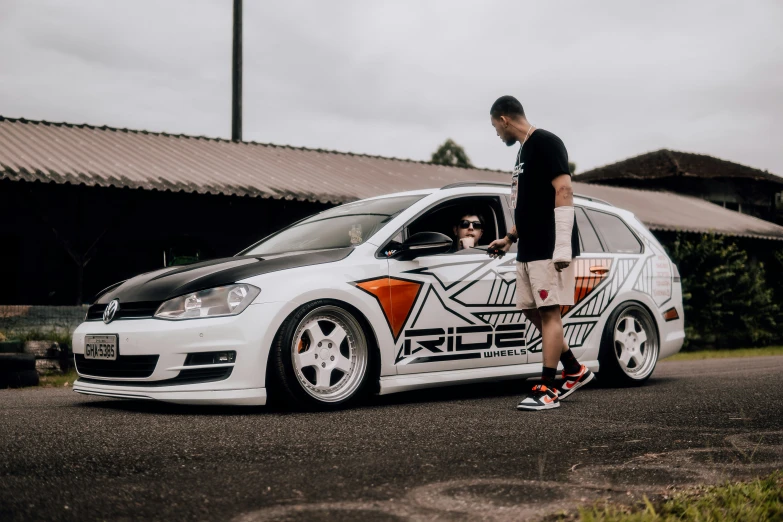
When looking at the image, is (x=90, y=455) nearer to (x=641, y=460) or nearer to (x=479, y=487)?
(x=479, y=487)

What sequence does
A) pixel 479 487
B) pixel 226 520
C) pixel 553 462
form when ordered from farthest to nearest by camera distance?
1. pixel 553 462
2. pixel 479 487
3. pixel 226 520

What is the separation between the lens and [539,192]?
5555 mm

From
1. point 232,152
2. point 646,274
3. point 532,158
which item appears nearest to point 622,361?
point 646,274

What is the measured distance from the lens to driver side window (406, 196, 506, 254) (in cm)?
629

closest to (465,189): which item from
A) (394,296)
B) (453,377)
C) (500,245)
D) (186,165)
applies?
(500,245)

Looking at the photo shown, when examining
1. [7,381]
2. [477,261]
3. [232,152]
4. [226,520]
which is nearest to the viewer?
[226,520]

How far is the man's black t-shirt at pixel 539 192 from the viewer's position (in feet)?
18.1

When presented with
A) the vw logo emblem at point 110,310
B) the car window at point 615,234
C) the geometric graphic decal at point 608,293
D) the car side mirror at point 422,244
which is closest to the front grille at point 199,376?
the vw logo emblem at point 110,310

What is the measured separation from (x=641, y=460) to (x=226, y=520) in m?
1.85

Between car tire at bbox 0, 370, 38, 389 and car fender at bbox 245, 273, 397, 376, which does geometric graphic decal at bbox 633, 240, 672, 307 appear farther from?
car tire at bbox 0, 370, 38, 389

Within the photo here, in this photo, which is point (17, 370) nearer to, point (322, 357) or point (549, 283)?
point (322, 357)

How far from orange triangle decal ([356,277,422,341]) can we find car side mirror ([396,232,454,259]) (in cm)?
19

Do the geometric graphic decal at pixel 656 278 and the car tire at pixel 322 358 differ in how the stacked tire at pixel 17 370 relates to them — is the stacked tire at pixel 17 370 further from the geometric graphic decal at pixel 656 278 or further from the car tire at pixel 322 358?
the geometric graphic decal at pixel 656 278

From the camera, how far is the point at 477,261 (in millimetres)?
6180
